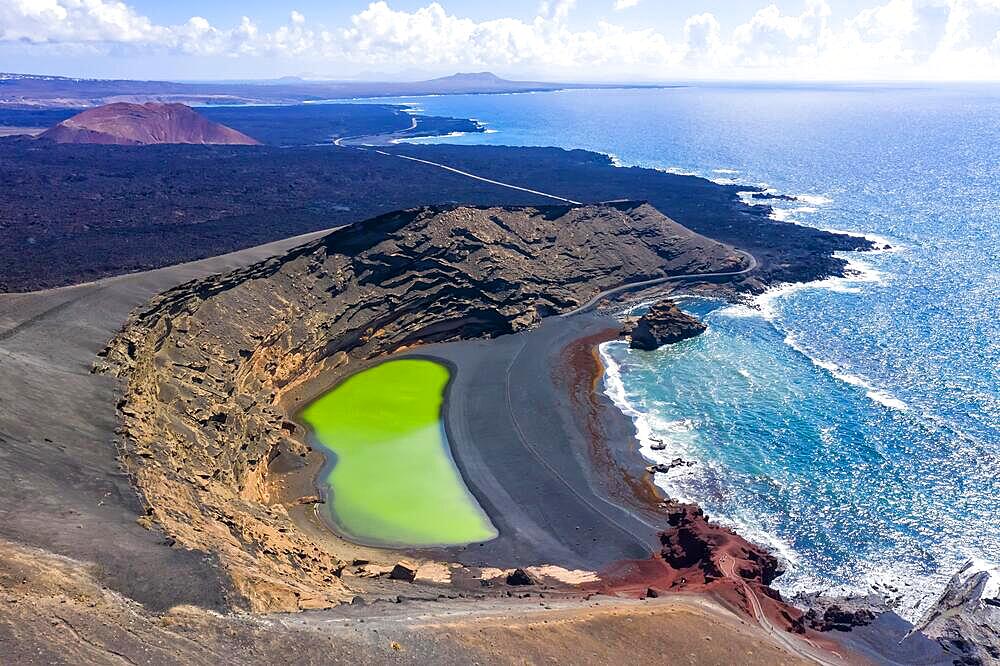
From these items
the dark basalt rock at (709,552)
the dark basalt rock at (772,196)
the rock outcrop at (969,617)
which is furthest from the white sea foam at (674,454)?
the dark basalt rock at (772,196)

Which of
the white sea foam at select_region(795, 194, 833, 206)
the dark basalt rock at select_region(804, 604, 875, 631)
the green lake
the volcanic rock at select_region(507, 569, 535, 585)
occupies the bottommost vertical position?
the dark basalt rock at select_region(804, 604, 875, 631)

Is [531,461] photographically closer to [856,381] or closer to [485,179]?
[856,381]

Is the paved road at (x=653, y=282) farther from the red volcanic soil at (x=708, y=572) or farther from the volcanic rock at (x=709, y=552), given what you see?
the red volcanic soil at (x=708, y=572)

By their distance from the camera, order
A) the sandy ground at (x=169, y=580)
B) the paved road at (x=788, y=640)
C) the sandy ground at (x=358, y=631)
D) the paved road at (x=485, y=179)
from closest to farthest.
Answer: the sandy ground at (x=358, y=631)
the sandy ground at (x=169, y=580)
the paved road at (x=788, y=640)
the paved road at (x=485, y=179)

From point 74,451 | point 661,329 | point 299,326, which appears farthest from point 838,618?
point 299,326

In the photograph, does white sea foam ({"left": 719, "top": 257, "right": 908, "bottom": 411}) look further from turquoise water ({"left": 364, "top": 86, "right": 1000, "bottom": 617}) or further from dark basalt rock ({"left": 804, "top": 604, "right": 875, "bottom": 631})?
dark basalt rock ({"left": 804, "top": 604, "right": 875, "bottom": 631})

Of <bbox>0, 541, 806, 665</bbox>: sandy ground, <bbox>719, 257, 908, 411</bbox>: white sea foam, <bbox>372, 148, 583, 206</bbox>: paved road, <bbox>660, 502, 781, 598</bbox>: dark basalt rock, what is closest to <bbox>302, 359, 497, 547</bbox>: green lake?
<bbox>660, 502, 781, 598</bbox>: dark basalt rock
